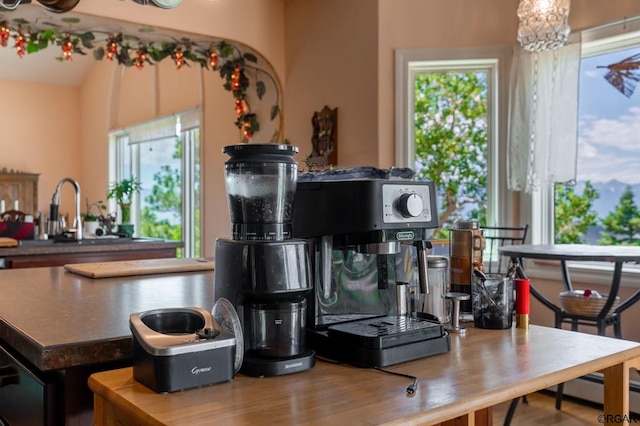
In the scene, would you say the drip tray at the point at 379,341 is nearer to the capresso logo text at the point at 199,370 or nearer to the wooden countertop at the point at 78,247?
the capresso logo text at the point at 199,370

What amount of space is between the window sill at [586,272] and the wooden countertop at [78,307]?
225 centimetres

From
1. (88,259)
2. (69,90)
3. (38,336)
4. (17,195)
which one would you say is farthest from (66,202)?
(38,336)

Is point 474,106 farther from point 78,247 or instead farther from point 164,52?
point 78,247

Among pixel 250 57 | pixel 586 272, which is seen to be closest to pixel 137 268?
pixel 586 272

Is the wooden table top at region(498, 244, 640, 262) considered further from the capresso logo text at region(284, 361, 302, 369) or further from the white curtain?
the capresso logo text at region(284, 361, 302, 369)

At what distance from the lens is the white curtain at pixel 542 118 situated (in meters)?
3.46

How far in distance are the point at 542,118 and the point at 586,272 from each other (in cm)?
94

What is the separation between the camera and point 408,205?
1135 mm

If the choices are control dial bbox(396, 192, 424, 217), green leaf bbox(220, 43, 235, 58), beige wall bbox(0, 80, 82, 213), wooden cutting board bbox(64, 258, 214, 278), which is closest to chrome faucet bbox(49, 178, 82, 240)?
green leaf bbox(220, 43, 235, 58)

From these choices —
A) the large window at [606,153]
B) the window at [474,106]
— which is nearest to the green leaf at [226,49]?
the window at [474,106]

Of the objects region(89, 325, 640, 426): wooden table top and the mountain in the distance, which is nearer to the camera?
region(89, 325, 640, 426): wooden table top

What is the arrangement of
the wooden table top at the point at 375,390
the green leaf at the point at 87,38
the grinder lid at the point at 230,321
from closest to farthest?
the wooden table top at the point at 375,390
the grinder lid at the point at 230,321
the green leaf at the point at 87,38

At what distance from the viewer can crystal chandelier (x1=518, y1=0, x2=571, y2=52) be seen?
3.13 metres

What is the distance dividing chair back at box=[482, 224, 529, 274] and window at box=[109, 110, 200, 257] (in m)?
3.08
